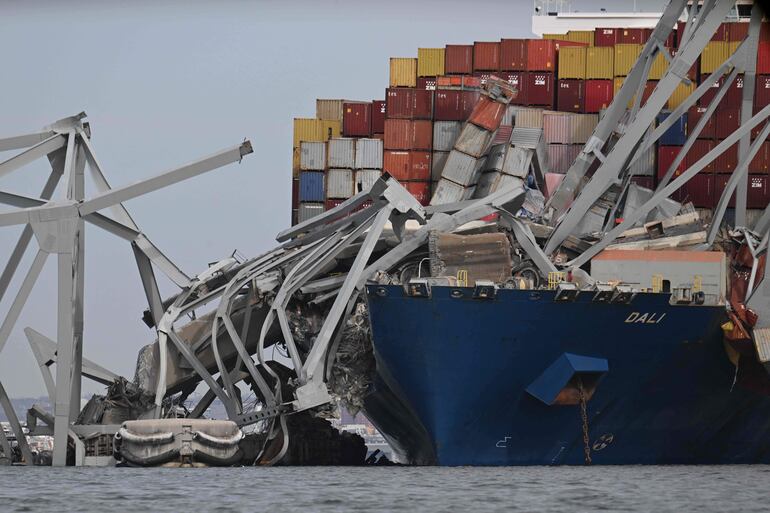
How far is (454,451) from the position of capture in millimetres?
42719

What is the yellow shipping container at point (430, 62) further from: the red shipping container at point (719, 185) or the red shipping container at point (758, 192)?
the red shipping container at point (758, 192)

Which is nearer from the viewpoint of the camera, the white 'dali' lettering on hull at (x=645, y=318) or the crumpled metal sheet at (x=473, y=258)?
the white 'dali' lettering on hull at (x=645, y=318)

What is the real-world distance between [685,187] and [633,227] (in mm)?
4125

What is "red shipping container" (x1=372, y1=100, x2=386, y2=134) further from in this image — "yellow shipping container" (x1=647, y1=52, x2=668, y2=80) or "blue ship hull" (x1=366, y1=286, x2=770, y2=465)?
"blue ship hull" (x1=366, y1=286, x2=770, y2=465)

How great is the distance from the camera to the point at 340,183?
184 feet

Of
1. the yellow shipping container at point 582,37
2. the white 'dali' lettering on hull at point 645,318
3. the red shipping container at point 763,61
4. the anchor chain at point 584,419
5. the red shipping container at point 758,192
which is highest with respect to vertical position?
the yellow shipping container at point 582,37

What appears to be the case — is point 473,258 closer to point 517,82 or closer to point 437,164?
point 437,164

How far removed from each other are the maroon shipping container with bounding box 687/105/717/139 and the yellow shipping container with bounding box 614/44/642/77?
3099 mm

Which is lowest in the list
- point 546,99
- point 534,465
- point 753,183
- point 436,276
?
point 534,465

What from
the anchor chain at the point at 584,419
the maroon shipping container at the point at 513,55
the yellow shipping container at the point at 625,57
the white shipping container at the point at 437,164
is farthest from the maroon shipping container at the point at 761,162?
the anchor chain at the point at 584,419

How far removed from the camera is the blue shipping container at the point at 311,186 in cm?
5684

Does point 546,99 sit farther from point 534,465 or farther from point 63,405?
point 63,405

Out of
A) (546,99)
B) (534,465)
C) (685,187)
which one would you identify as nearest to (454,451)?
(534,465)

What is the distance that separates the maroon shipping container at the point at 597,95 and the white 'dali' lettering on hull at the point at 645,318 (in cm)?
1496
